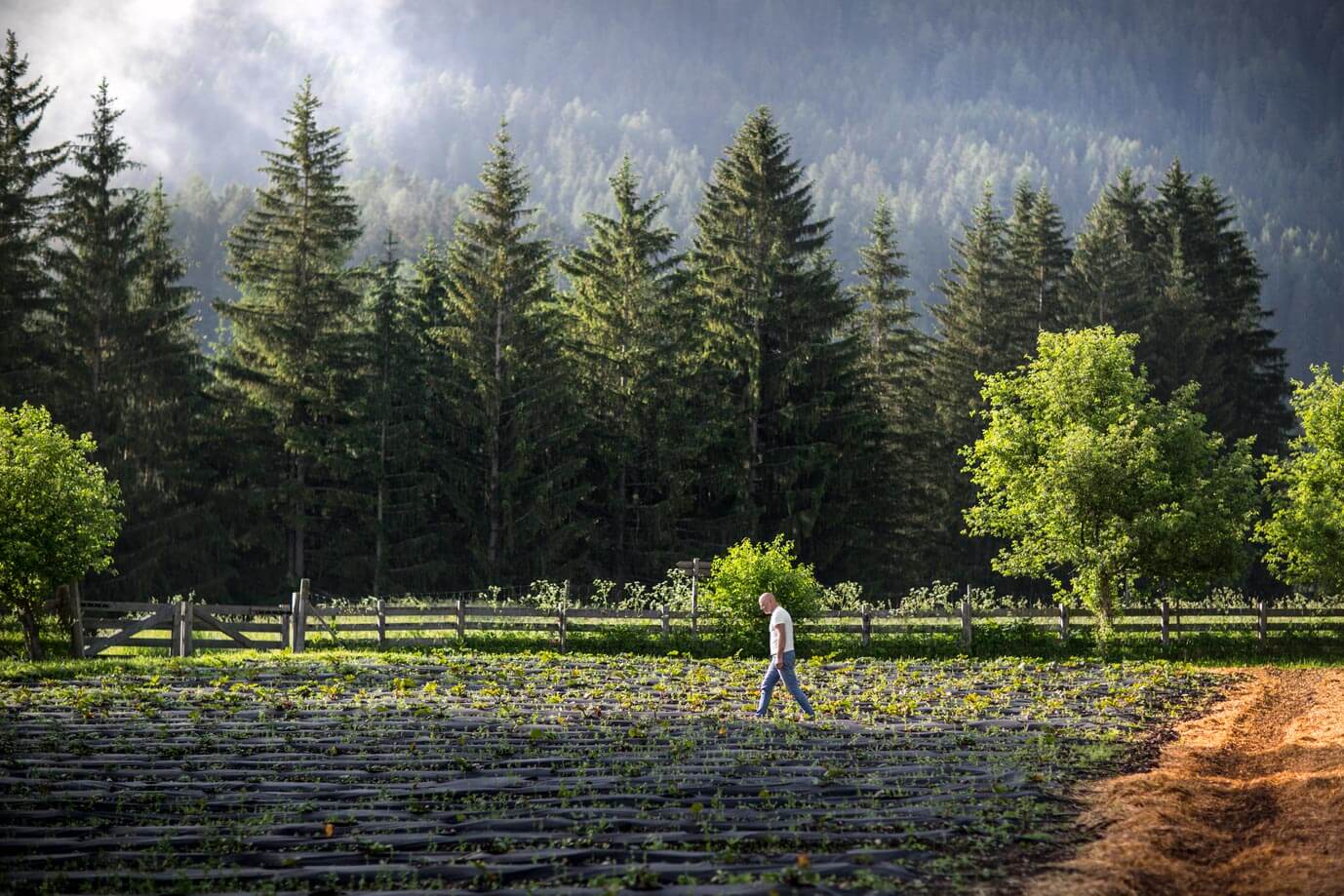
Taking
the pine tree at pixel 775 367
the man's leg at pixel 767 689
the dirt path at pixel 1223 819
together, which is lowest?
the dirt path at pixel 1223 819

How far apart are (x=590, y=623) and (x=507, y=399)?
18.1 m

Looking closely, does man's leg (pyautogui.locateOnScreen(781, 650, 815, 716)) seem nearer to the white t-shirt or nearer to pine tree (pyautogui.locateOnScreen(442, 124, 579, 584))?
the white t-shirt

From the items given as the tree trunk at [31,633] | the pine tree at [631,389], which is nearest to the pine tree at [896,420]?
the pine tree at [631,389]

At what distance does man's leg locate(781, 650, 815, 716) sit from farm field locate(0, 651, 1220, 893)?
1.24 feet

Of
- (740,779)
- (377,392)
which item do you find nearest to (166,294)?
(377,392)

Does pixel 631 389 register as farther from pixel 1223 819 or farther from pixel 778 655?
pixel 1223 819

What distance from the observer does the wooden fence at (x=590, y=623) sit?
26.9 metres

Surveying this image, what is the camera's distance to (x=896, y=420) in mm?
55844

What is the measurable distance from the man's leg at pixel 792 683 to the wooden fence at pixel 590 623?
1235cm

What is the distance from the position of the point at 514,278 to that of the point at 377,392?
7182 mm

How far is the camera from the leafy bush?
1086 inches

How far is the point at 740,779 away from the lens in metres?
11.3

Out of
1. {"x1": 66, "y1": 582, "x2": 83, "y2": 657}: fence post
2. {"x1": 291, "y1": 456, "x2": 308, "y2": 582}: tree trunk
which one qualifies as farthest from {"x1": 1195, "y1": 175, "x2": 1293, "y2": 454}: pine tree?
{"x1": 66, "y1": 582, "x2": 83, "y2": 657}: fence post

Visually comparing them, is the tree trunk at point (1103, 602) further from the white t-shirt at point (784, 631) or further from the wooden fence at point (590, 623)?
the white t-shirt at point (784, 631)
